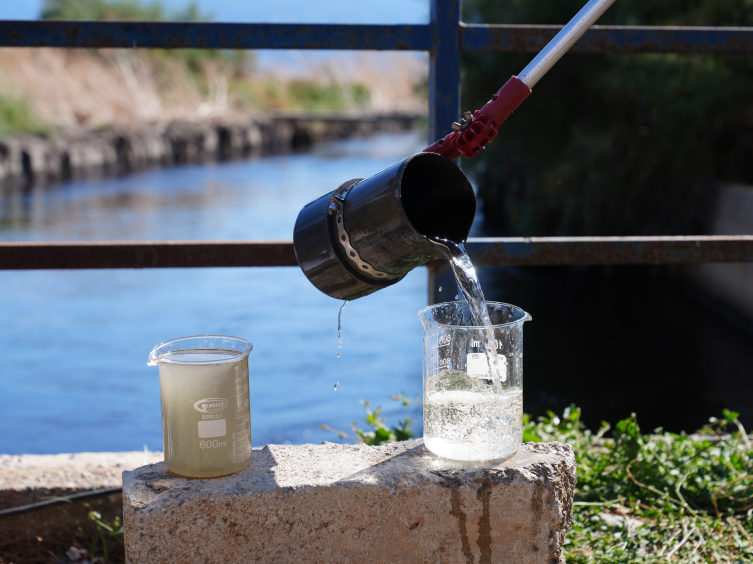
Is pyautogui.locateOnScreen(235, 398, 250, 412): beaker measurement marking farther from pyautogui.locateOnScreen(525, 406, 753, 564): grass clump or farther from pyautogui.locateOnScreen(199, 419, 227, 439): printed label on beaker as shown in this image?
pyautogui.locateOnScreen(525, 406, 753, 564): grass clump

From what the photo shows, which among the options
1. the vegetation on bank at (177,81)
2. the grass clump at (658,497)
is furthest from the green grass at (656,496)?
the vegetation on bank at (177,81)

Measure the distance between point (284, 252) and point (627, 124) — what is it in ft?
18.2

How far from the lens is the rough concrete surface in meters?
1.26

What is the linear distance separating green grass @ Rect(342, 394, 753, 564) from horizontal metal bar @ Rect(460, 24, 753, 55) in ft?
3.33

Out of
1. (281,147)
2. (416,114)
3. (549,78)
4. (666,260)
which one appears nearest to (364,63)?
(416,114)

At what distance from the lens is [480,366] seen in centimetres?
131

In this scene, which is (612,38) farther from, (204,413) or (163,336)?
(163,336)

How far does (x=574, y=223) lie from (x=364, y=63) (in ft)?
186

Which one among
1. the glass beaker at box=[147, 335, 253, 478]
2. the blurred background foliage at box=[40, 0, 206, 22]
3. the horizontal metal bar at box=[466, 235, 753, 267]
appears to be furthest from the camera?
the blurred background foliage at box=[40, 0, 206, 22]

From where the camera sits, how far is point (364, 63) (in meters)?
60.7

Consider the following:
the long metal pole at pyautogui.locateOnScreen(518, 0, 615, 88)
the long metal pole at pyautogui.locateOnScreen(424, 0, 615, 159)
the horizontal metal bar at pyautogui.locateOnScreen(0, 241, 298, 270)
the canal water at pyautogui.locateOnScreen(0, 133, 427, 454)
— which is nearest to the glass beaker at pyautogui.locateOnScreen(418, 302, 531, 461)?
the long metal pole at pyautogui.locateOnScreen(424, 0, 615, 159)

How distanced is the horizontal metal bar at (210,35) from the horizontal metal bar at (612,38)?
0.44 ft

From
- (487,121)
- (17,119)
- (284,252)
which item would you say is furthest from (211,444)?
(17,119)

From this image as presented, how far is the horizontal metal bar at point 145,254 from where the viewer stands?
174cm
